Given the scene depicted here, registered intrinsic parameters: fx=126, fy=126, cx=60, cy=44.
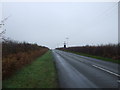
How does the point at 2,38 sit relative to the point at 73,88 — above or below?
above

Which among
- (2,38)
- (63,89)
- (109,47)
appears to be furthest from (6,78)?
(109,47)

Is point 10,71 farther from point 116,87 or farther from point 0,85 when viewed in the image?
point 116,87

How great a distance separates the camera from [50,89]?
5711mm

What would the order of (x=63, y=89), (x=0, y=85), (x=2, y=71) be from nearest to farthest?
(x=63, y=89)
(x=0, y=85)
(x=2, y=71)

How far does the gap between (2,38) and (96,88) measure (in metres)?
7.21

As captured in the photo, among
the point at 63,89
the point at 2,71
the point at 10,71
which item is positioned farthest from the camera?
the point at 10,71

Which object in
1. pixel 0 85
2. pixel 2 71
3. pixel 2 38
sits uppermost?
pixel 2 38

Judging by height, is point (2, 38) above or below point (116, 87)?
above

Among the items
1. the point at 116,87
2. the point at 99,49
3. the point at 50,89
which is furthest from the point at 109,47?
the point at 50,89

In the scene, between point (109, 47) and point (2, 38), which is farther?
point (109, 47)

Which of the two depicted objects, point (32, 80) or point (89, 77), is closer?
point (32, 80)

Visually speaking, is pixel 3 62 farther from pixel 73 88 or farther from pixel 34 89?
pixel 73 88

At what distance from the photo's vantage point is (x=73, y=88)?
5.89 metres

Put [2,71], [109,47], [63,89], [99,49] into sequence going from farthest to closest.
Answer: [99,49] → [109,47] → [2,71] → [63,89]
